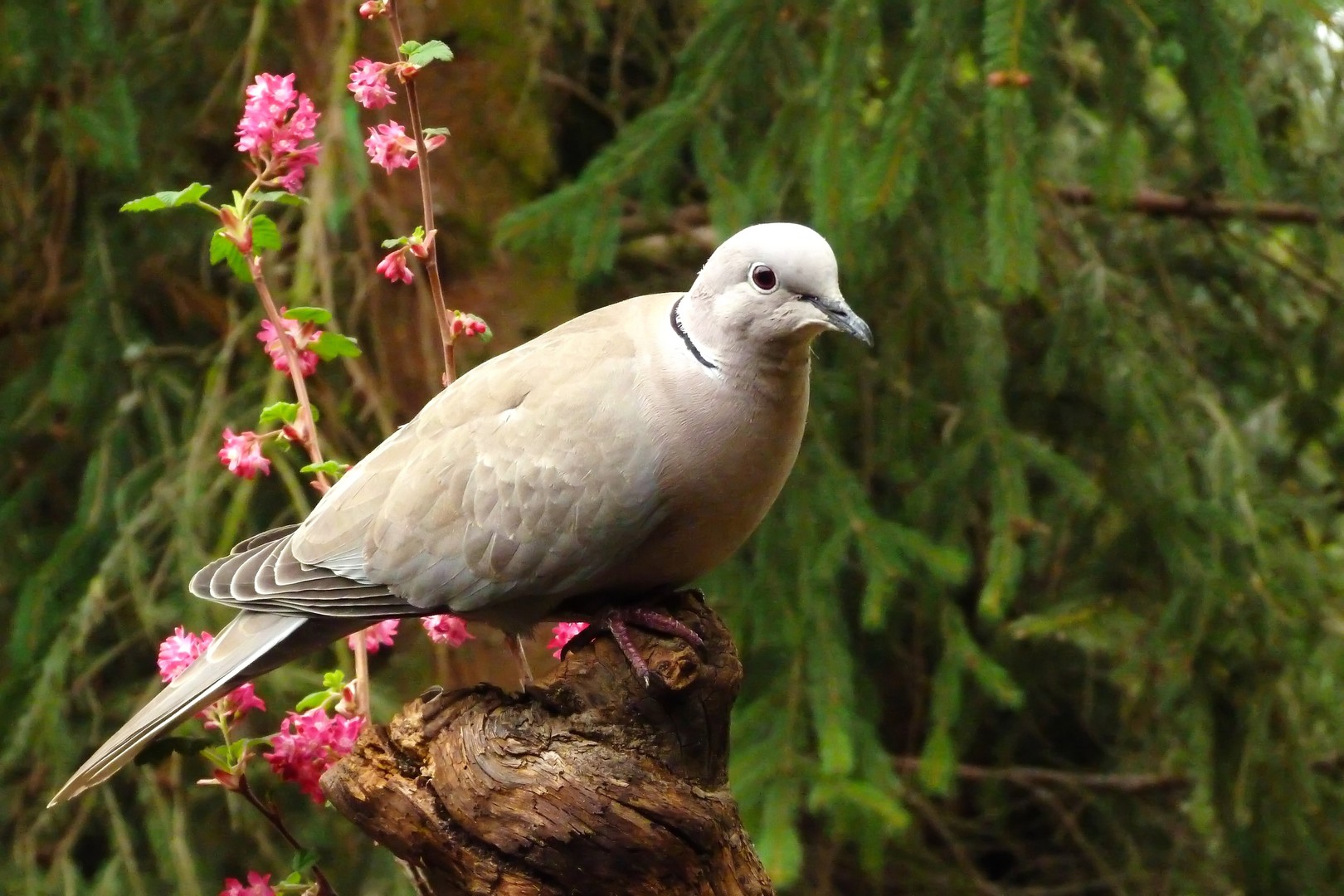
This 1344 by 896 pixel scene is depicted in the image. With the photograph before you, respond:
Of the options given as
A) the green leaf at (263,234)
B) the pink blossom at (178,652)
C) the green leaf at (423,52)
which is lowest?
the pink blossom at (178,652)

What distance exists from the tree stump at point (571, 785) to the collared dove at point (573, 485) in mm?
115

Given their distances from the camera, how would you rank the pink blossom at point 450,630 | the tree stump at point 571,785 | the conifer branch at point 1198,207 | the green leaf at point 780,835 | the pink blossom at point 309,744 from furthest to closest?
the conifer branch at point 1198,207
the green leaf at point 780,835
the pink blossom at point 450,630
the pink blossom at point 309,744
the tree stump at point 571,785

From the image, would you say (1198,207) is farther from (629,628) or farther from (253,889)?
(253,889)

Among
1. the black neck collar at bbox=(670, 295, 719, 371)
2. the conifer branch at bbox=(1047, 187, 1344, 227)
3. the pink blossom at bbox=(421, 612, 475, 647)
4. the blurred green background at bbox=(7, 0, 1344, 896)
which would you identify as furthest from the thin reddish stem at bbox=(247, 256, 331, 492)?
the conifer branch at bbox=(1047, 187, 1344, 227)

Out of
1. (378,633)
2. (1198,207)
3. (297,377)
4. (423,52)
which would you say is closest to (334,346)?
(297,377)

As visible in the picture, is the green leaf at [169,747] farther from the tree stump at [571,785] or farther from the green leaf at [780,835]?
the green leaf at [780,835]

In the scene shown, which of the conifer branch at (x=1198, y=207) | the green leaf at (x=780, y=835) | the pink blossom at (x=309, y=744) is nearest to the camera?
the pink blossom at (x=309, y=744)

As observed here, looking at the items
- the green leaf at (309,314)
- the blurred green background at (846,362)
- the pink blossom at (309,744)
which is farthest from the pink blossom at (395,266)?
the blurred green background at (846,362)

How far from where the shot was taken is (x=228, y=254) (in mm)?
1954

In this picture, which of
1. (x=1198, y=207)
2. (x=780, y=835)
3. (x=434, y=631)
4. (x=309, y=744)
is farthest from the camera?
(x=1198, y=207)

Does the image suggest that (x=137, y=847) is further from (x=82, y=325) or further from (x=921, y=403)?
(x=921, y=403)

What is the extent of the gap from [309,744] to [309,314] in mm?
579

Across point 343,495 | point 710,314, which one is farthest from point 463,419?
point 710,314

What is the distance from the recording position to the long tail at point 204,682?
2.02 m
